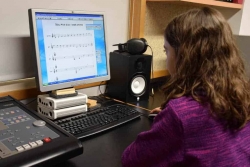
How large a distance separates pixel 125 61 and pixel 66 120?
1.62 ft

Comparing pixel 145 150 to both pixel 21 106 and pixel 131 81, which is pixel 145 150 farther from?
pixel 131 81

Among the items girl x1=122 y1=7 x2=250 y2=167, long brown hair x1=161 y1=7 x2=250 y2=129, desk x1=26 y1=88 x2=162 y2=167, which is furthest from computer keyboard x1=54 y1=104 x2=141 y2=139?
long brown hair x1=161 y1=7 x2=250 y2=129

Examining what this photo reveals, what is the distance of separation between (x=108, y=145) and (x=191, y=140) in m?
0.37

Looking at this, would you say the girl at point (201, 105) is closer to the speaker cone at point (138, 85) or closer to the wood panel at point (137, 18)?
the speaker cone at point (138, 85)

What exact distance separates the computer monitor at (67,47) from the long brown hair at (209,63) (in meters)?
0.53

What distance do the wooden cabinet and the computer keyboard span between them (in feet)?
1.87

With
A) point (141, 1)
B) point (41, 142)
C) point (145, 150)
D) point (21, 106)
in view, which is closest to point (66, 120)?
point (21, 106)

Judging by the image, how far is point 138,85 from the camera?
151 cm

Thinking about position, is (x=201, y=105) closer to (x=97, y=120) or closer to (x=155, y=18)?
(x=97, y=120)

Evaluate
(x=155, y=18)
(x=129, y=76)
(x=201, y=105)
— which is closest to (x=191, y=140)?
(x=201, y=105)

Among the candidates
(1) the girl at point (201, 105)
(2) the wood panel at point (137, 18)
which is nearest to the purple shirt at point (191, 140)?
(1) the girl at point (201, 105)

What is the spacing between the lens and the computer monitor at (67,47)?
3.48ft

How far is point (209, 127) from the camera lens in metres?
0.69

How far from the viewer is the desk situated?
85 cm
